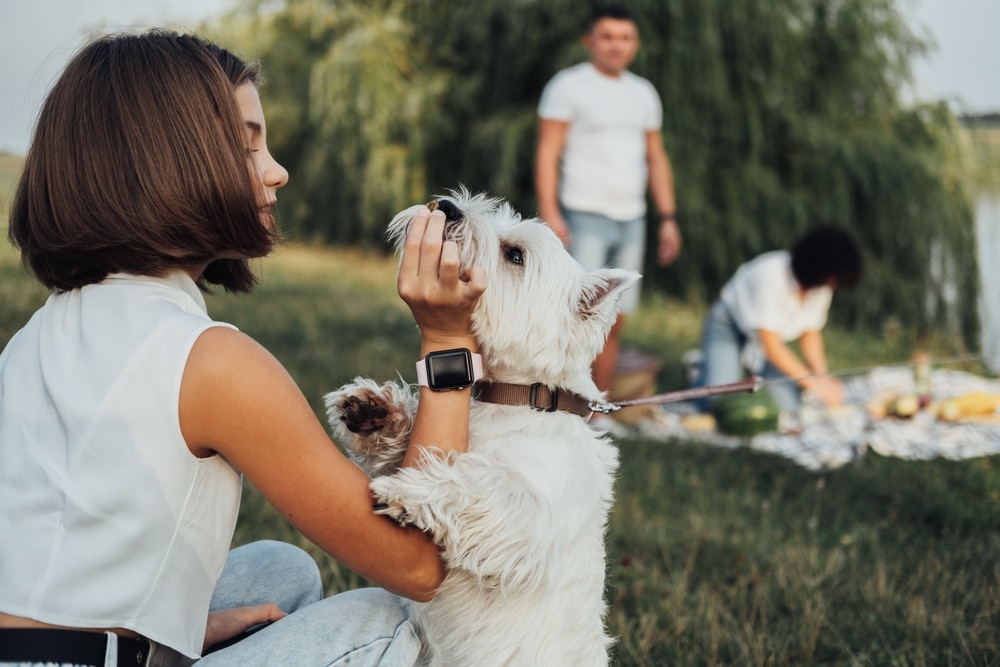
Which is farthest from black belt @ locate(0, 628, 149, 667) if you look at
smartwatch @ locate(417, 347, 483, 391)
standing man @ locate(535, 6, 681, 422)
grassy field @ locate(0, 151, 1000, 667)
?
standing man @ locate(535, 6, 681, 422)

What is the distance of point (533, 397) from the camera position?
2240mm

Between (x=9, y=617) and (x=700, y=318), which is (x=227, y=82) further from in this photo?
(x=700, y=318)

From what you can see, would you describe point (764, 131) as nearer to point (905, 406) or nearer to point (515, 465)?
point (905, 406)

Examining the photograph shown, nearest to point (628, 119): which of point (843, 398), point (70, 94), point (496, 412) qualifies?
point (843, 398)

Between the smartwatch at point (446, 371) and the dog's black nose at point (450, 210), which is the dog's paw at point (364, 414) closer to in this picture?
the smartwatch at point (446, 371)

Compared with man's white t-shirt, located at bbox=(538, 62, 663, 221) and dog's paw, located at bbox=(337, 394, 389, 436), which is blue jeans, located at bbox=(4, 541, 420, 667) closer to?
dog's paw, located at bbox=(337, 394, 389, 436)

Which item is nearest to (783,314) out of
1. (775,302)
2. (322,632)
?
(775,302)

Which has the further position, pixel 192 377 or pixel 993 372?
pixel 993 372

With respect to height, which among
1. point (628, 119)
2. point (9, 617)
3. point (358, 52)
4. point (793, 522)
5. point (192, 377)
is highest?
point (358, 52)

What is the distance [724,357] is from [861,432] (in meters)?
1.14

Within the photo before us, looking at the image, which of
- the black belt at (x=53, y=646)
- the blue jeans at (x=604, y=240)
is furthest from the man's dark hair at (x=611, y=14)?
the black belt at (x=53, y=646)

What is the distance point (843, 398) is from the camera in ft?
23.4

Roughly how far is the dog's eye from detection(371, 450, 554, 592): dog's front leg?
22.1 inches

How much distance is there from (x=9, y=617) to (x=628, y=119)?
16.6ft
